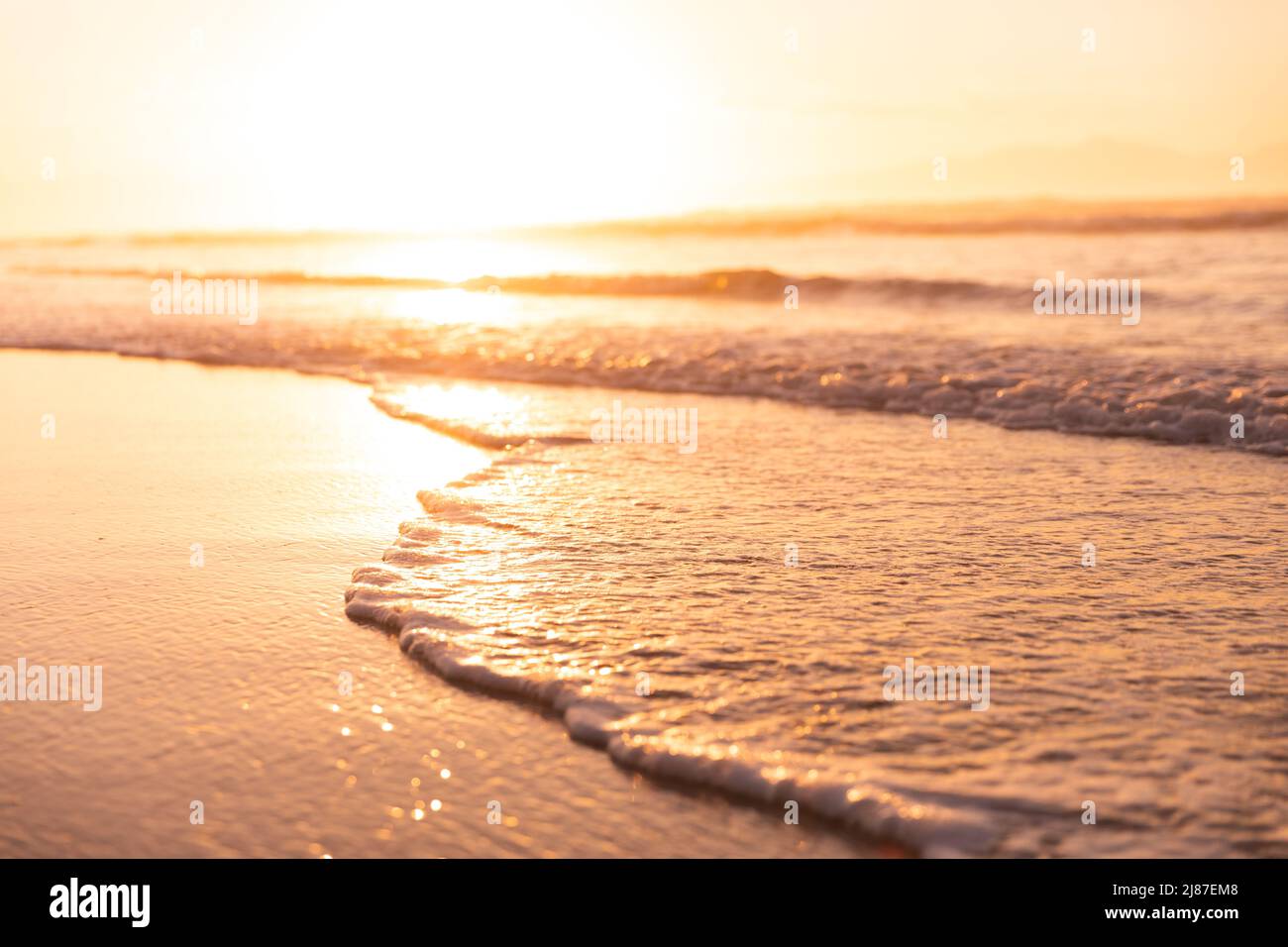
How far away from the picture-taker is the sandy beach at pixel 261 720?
10.4 feet

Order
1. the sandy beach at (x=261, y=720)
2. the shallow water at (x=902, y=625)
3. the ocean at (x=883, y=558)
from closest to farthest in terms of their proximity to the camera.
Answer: the sandy beach at (x=261, y=720)
the shallow water at (x=902, y=625)
the ocean at (x=883, y=558)

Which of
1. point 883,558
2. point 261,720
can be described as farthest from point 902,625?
point 261,720

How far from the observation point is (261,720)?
3826 millimetres

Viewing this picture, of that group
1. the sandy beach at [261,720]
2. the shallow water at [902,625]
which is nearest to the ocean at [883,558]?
the shallow water at [902,625]

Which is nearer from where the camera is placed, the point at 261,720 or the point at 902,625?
the point at 261,720

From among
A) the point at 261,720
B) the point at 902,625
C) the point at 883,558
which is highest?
the point at 883,558

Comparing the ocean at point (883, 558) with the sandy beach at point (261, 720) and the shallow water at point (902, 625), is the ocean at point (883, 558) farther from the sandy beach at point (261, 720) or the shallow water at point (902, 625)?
the sandy beach at point (261, 720)

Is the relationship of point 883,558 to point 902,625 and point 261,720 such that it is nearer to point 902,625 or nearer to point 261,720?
point 902,625

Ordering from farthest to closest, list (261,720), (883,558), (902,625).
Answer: (883,558) → (902,625) → (261,720)

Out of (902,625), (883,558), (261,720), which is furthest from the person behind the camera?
(883,558)

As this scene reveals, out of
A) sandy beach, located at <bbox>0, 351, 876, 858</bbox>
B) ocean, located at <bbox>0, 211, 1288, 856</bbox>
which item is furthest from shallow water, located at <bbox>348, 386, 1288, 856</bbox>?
sandy beach, located at <bbox>0, 351, 876, 858</bbox>

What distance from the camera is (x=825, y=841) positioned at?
315 cm
